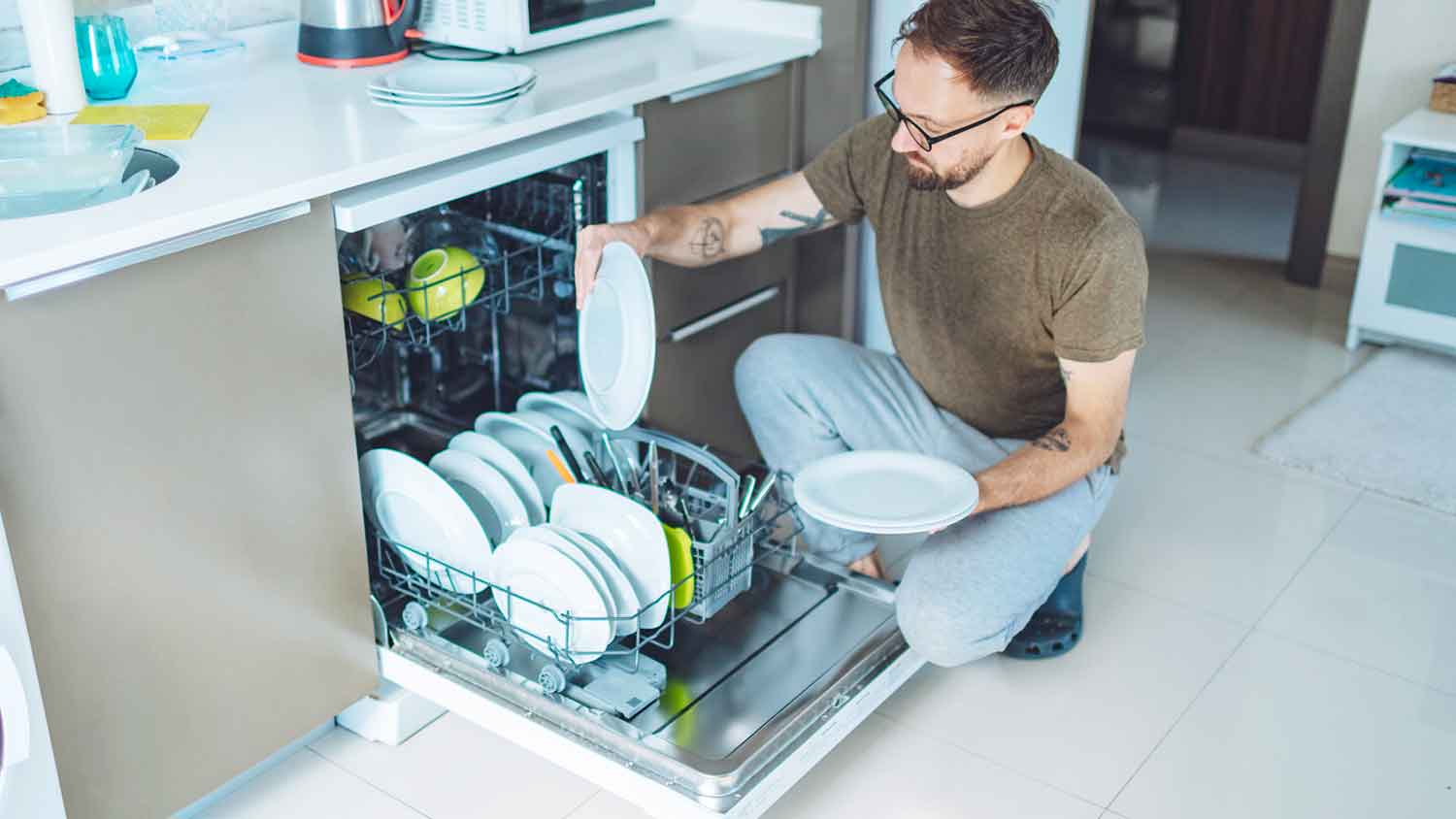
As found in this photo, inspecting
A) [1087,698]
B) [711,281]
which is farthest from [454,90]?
[1087,698]

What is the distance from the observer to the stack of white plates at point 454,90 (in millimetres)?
1872

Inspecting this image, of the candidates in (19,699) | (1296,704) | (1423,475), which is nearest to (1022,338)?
(1296,704)

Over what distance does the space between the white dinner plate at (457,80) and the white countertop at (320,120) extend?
0.14ft

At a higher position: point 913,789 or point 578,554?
point 578,554

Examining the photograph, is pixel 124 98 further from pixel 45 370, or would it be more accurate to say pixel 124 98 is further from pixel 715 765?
pixel 715 765

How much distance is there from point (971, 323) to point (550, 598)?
748 millimetres

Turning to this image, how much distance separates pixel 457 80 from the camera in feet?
6.78

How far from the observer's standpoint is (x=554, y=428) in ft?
6.88

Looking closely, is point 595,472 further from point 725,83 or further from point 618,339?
point 725,83

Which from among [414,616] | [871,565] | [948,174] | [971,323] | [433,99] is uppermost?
[433,99]

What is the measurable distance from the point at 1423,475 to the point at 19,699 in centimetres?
247

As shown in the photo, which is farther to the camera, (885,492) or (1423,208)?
(1423,208)

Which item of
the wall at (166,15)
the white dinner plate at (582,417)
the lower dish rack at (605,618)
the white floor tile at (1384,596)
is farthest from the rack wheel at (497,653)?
the white floor tile at (1384,596)

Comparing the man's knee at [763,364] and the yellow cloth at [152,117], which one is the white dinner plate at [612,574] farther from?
the yellow cloth at [152,117]
